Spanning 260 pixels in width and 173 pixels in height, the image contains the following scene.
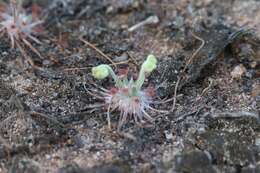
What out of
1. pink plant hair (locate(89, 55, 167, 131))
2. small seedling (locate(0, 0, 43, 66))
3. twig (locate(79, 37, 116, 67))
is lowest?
pink plant hair (locate(89, 55, 167, 131))

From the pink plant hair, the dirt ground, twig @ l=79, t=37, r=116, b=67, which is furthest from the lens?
twig @ l=79, t=37, r=116, b=67

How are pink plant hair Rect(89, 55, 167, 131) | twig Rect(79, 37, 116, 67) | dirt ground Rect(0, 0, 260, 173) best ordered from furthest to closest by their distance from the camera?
twig Rect(79, 37, 116, 67) → pink plant hair Rect(89, 55, 167, 131) → dirt ground Rect(0, 0, 260, 173)

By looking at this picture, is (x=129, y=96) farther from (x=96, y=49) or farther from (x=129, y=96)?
(x=96, y=49)

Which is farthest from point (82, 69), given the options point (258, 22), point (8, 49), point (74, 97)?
point (258, 22)

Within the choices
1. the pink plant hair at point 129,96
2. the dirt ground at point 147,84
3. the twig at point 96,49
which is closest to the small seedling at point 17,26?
the dirt ground at point 147,84

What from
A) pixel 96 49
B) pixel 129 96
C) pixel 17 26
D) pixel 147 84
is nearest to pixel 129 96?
pixel 129 96

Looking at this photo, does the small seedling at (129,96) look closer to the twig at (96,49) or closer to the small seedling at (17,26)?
the twig at (96,49)

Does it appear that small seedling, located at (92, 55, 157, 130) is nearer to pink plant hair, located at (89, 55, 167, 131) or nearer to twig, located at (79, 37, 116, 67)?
pink plant hair, located at (89, 55, 167, 131)

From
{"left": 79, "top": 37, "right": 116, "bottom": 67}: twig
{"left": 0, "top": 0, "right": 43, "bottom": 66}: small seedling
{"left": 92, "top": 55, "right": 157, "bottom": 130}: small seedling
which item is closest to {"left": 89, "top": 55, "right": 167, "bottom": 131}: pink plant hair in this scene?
{"left": 92, "top": 55, "right": 157, "bottom": 130}: small seedling
